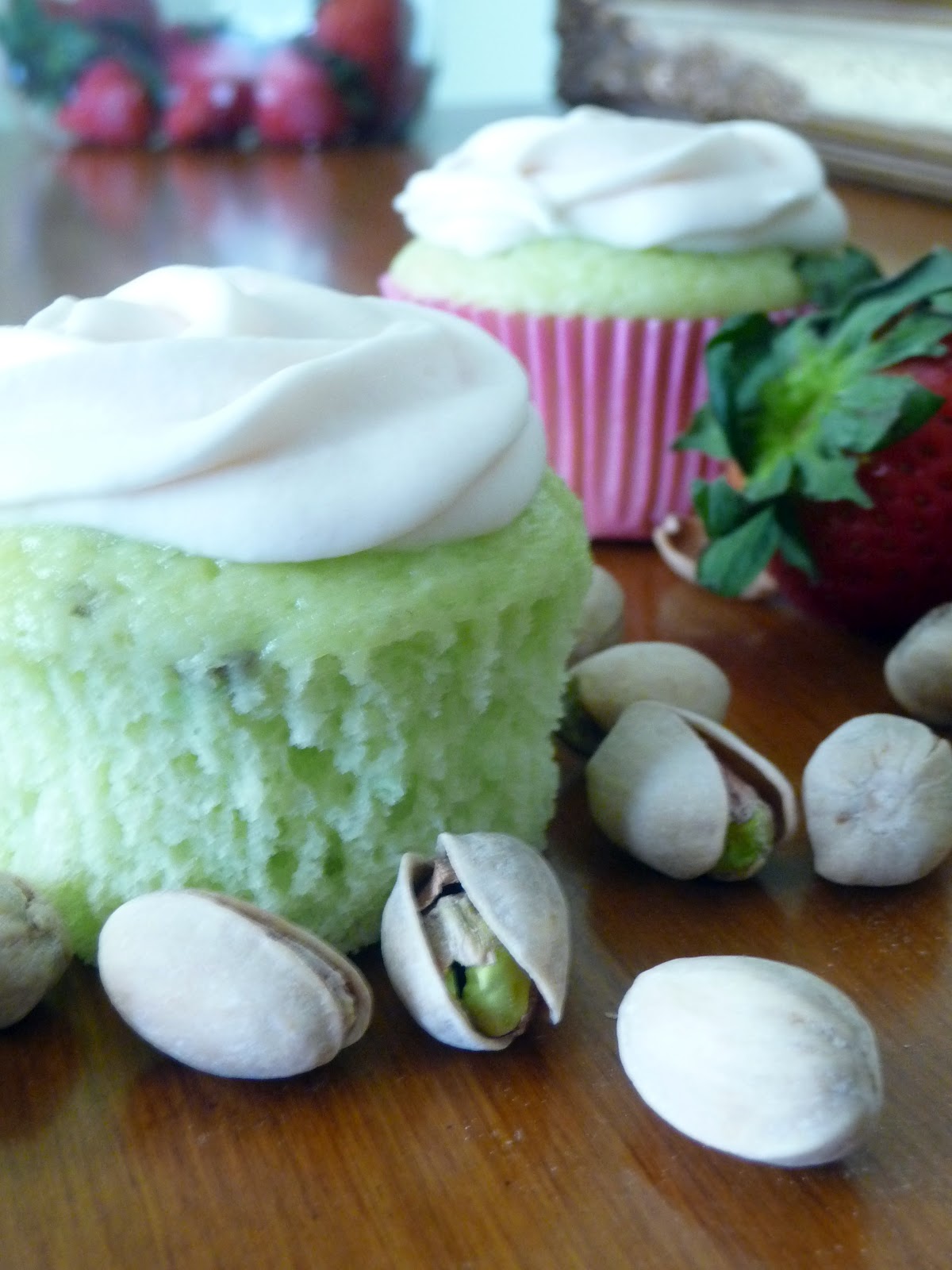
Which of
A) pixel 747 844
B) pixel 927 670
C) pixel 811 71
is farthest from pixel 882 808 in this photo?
pixel 811 71

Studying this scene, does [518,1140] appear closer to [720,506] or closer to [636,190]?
[720,506]

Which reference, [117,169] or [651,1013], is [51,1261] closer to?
[651,1013]

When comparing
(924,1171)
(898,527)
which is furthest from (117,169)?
(924,1171)

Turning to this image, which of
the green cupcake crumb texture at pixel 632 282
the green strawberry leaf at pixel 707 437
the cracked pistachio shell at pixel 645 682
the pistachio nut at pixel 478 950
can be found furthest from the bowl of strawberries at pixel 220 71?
the pistachio nut at pixel 478 950

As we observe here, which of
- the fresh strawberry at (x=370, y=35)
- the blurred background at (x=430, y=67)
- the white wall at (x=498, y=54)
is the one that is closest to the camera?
the blurred background at (x=430, y=67)

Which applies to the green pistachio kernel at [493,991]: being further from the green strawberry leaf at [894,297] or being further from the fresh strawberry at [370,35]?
the fresh strawberry at [370,35]

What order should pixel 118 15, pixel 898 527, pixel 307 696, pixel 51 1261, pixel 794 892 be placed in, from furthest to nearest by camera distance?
pixel 118 15 < pixel 898 527 < pixel 794 892 < pixel 307 696 < pixel 51 1261

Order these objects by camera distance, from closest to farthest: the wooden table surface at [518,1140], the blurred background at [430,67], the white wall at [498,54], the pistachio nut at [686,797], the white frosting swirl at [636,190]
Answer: the wooden table surface at [518,1140], the pistachio nut at [686,797], the white frosting swirl at [636,190], the blurred background at [430,67], the white wall at [498,54]
